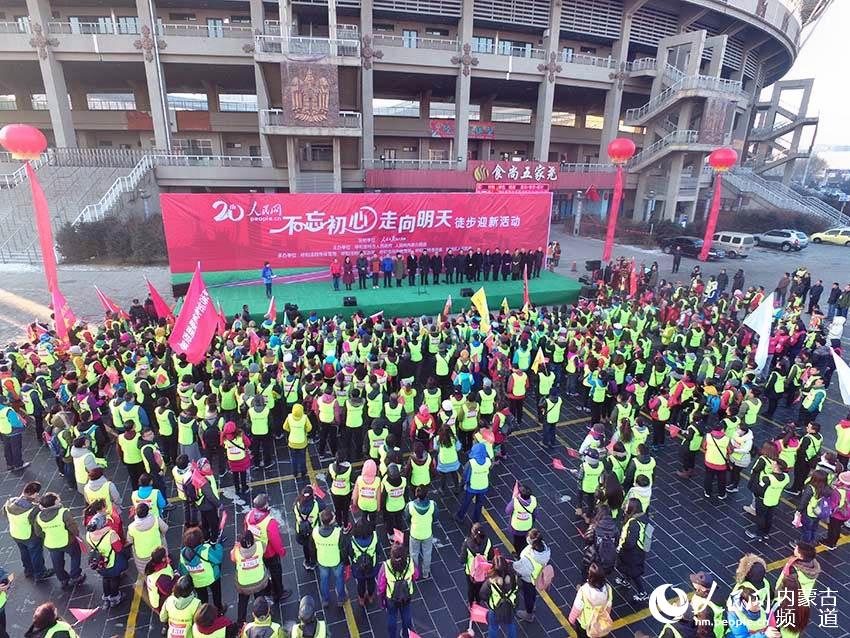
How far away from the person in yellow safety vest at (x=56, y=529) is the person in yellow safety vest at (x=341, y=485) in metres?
3.07

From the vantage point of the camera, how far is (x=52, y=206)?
25.3 m

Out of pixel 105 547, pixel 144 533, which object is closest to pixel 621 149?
pixel 144 533

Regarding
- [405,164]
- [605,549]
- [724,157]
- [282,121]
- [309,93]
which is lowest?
[605,549]

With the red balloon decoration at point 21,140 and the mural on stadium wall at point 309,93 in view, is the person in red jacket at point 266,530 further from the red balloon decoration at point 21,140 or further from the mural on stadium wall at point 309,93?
the mural on stadium wall at point 309,93

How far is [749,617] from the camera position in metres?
4.58

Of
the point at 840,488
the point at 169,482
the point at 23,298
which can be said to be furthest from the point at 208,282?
the point at 840,488

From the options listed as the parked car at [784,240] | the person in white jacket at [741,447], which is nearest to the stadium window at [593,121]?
the parked car at [784,240]

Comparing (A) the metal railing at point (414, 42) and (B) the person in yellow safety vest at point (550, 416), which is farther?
(A) the metal railing at point (414, 42)

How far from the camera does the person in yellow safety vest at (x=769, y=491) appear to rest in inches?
266

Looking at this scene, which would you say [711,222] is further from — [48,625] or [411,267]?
[48,625]

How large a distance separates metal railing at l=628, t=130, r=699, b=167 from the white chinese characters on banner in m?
22.3

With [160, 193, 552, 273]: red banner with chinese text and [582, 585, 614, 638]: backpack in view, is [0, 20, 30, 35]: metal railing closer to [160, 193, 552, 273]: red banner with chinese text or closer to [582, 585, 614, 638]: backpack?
[160, 193, 552, 273]: red banner with chinese text

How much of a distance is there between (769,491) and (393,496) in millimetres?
5227

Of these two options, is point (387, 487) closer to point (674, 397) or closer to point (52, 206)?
point (674, 397)
